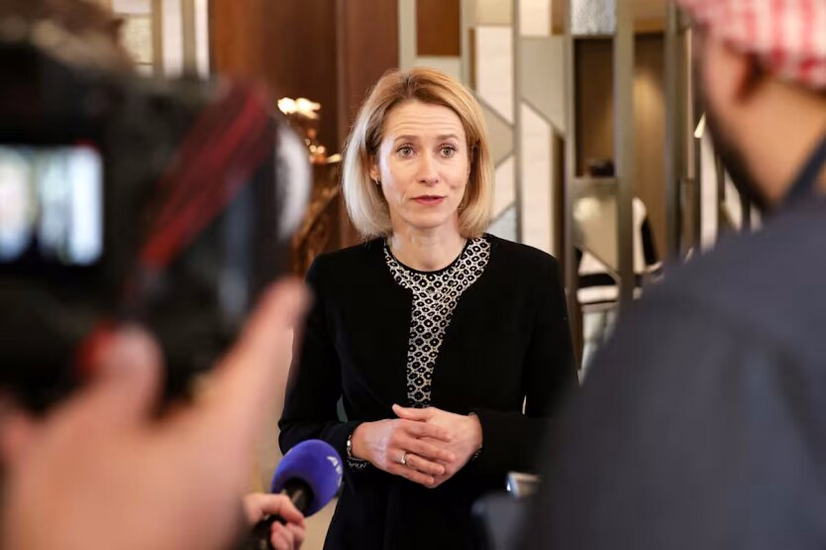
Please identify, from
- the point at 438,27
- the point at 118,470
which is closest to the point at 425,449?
the point at 118,470

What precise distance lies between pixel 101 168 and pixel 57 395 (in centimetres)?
12

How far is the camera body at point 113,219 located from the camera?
1.86ft

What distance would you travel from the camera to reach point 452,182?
2166mm

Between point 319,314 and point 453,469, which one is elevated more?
point 319,314

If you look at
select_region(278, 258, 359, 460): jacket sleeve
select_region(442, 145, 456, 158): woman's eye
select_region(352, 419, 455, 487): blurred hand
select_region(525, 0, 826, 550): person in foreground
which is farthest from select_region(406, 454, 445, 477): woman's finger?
select_region(525, 0, 826, 550): person in foreground

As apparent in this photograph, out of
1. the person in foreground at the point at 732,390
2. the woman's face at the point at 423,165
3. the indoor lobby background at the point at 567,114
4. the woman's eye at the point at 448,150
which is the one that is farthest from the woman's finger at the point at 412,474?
the indoor lobby background at the point at 567,114

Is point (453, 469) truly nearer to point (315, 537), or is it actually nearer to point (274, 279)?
point (274, 279)

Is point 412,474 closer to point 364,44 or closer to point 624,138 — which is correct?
point 624,138

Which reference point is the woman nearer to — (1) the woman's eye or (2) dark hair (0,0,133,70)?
(1) the woman's eye

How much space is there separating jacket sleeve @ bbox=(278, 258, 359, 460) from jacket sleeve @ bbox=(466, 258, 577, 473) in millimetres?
331

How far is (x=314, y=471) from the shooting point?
1.42m

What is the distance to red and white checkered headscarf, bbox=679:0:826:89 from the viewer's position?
0.76 m

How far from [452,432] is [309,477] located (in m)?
0.58

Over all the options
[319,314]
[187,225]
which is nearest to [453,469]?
[319,314]
